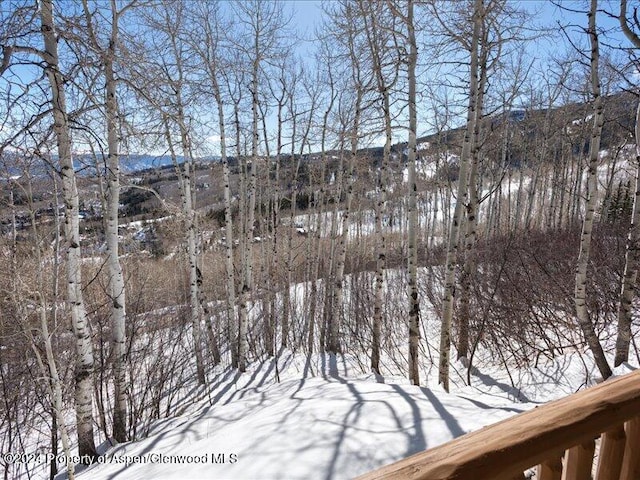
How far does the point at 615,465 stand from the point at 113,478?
4867mm

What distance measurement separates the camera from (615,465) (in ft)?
4.67

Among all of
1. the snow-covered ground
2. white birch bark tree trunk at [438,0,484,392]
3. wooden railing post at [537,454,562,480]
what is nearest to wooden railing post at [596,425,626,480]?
wooden railing post at [537,454,562,480]

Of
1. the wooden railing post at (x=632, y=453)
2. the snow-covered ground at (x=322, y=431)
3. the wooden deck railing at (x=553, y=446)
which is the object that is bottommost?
the snow-covered ground at (x=322, y=431)

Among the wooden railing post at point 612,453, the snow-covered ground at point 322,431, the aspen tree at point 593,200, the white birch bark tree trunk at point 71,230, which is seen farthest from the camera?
the aspen tree at point 593,200

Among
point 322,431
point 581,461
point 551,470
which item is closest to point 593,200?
point 322,431

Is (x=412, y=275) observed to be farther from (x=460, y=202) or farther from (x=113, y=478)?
(x=113, y=478)

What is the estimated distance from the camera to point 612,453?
1.42 metres

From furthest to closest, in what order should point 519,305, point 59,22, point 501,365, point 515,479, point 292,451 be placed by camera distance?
1. point 519,305
2. point 501,365
3. point 59,22
4. point 292,451
5. point 515,479

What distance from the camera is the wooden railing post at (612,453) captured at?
4.62 feet

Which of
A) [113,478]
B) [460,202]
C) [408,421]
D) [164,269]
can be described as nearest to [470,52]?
[460,202]

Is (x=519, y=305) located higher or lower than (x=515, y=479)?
lower

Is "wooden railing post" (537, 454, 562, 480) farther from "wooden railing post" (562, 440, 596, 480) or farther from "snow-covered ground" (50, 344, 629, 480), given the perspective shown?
"snow-covered ground" (50, 344, 629, 480)

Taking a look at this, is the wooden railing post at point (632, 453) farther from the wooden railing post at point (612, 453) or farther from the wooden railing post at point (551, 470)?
the wooden railing post at point (551, 470)

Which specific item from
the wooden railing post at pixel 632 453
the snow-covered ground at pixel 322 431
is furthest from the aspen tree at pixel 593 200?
the wooden railing post at pixel 632 453
